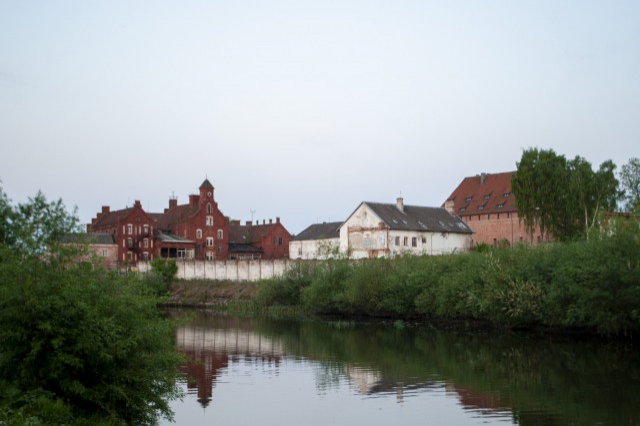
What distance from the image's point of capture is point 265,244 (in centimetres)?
10819

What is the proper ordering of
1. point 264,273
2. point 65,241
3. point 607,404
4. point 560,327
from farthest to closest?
point 264,273, point 560,327, point 607,404, point 65,241

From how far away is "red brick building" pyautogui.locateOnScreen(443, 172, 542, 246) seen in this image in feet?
286

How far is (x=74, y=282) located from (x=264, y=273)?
5867 centimetres

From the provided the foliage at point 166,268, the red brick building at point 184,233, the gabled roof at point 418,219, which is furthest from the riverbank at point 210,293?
the red brick building at point 184,233

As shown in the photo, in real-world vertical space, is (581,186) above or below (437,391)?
above

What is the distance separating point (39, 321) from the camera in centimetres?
1609

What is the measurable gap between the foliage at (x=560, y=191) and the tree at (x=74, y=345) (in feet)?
176

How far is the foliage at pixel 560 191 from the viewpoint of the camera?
6562 centimetres

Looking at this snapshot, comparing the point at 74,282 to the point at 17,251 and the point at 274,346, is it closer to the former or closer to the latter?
the point at 17,251

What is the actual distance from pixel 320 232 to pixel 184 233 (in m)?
18.3

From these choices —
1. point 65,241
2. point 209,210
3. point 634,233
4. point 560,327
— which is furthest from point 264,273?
point 65,241

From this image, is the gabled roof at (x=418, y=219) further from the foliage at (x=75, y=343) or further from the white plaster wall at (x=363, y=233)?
the foliage at (x=75, y=343)

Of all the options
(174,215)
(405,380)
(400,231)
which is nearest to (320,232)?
(174,215)

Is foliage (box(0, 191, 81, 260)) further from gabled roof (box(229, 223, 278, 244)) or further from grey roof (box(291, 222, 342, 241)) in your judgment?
gabled roof (box(229, 223, 278, 244))
